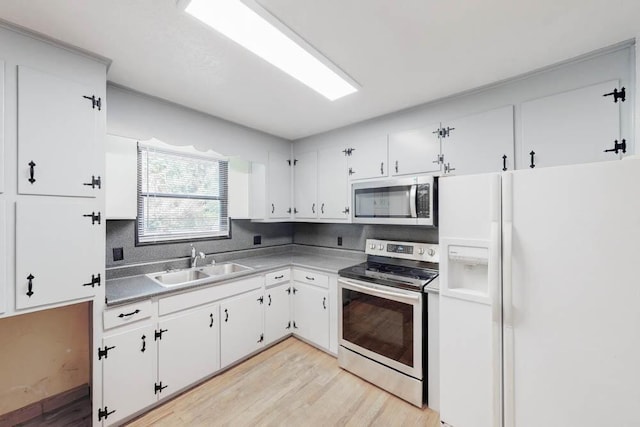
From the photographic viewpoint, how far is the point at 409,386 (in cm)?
198

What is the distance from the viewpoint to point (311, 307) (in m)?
2.79

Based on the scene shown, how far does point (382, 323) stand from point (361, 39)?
2.12m

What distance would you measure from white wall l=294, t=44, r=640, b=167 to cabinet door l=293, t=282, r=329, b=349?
1797mm

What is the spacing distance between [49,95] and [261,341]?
2.54 m

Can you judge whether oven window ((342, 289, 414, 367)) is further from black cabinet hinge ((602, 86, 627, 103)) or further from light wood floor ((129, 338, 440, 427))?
black cabinet hinge ((602, 86, 627, 103))

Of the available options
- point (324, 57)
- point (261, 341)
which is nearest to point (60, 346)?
point (261, 341)

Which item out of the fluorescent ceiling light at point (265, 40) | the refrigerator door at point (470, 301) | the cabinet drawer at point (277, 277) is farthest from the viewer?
the cabinet drawer at point (277, 277)

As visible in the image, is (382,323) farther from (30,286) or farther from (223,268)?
(30,286)

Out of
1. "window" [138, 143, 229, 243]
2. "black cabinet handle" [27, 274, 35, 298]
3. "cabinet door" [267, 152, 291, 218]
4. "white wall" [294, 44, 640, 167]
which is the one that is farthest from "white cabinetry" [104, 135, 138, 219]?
"white wall" [294, 44, 640, 167]

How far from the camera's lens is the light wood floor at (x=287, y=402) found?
182 centimetres

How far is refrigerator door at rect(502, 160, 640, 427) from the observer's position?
109 cm

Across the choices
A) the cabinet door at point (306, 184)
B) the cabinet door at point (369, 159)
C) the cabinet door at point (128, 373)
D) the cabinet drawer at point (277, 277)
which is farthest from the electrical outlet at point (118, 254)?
the cabinet door at point (369, 159)

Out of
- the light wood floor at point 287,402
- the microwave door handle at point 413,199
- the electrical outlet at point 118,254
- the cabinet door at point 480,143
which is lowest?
the light wood floor at point 287,402

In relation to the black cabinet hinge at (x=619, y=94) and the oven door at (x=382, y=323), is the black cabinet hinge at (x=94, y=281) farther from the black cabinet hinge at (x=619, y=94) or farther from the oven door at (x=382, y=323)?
the black cabinet hinge at (x=619, y=94)
